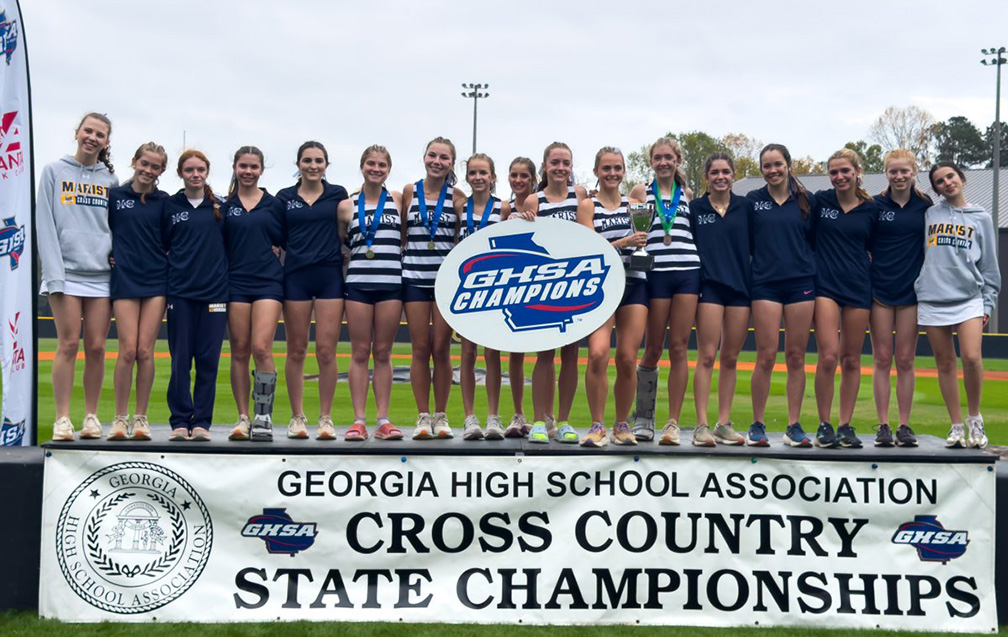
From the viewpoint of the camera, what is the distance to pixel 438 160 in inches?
207

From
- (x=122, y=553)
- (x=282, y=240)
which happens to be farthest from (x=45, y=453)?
(x=282, y=240)

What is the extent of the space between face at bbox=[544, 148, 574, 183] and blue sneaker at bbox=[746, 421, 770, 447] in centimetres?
182

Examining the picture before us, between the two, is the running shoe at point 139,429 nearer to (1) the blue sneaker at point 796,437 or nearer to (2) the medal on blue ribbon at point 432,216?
(2) the medal on blue ribbon at point 432,216

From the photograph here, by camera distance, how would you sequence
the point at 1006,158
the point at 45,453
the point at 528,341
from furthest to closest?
1. the point at 1006,158
2. the point at 528,341
3. the point at 45,453

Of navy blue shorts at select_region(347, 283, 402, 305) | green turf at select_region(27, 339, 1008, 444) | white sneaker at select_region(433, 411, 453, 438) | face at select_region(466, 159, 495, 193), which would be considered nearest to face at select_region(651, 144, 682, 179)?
A: face at select_region(466, 159, 495, 193)

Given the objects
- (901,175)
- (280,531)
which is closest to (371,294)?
(280,531)

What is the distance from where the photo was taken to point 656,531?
4.65 m

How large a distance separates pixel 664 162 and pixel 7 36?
3913 millimetres

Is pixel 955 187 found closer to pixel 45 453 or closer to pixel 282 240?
pixel 282 240

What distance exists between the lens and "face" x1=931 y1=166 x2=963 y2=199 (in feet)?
17.3

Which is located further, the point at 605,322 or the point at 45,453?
the point at 605,322

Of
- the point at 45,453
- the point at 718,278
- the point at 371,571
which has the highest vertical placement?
the point at 718,278

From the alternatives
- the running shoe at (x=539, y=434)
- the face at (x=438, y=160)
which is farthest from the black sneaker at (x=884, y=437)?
the face at (x=438, y=160)

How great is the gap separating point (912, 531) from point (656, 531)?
135 centimetres
